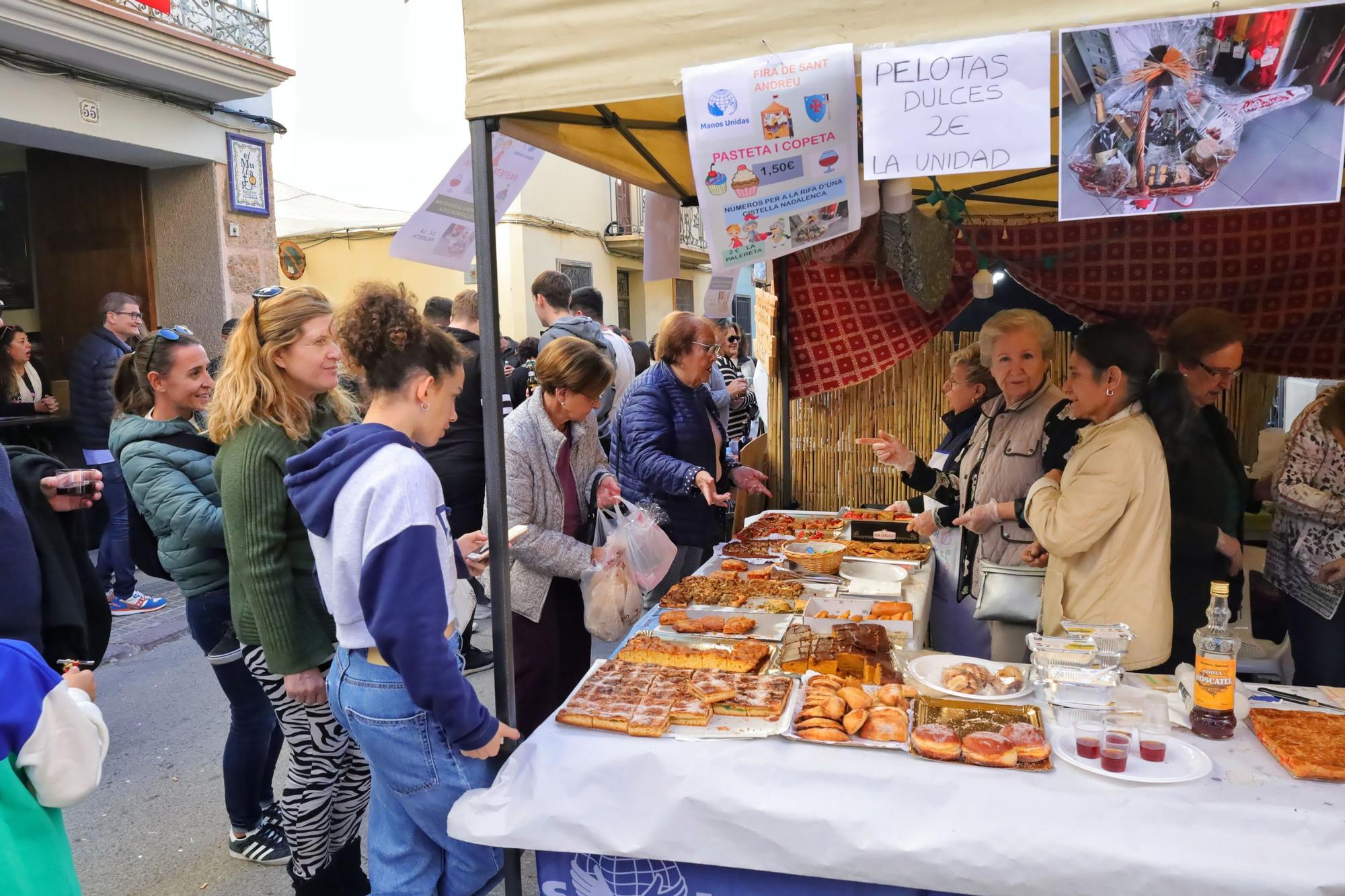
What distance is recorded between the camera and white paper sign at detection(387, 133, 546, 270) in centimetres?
261

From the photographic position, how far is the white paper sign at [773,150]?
191cm

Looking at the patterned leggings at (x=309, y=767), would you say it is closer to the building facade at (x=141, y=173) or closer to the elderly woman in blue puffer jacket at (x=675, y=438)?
the elderly woman in blue puffer jacket at (x=675, y=438)

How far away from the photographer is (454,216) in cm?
269

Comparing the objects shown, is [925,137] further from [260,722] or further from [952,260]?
[952,260]

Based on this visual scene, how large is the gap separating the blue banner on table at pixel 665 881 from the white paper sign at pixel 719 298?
341 centimetres

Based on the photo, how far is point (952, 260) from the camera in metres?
4.79

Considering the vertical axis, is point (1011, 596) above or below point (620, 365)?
below

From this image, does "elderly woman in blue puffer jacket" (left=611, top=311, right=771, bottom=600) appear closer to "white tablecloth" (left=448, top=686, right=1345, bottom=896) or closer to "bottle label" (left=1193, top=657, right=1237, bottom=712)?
"white tablecloth" (left=448, top=686, right=1345, bottom=896)

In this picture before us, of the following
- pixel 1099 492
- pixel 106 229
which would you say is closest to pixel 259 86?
pixel 106 229

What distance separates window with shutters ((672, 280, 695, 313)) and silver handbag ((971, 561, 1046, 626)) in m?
19.9

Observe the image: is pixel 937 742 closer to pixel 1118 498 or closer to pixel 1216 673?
pixel 1216 673

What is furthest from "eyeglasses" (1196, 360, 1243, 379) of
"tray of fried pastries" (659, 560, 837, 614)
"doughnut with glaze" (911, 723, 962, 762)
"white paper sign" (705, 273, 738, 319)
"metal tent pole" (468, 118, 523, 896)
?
"metal tent pole" (468, 118, 523, 896)

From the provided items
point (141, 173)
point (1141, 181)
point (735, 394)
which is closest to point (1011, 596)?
point (1141, 181)

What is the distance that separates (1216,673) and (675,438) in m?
2.59
